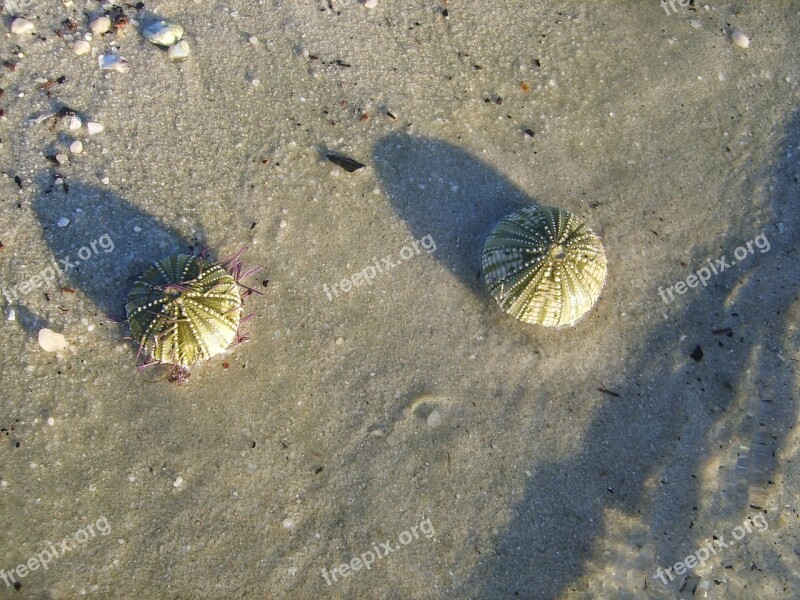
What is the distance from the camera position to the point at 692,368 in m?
6.04

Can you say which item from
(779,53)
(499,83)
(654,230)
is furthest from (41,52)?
(779,53)

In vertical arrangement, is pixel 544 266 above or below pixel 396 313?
below

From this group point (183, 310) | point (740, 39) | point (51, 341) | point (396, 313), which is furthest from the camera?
point (740, 39)

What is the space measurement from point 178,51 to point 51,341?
3002mm

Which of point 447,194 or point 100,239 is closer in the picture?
point 100,239

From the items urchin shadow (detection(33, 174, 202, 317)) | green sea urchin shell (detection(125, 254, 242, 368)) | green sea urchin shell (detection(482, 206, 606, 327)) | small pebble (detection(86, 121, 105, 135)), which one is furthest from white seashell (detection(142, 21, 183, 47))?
green sea urchin shell (detection(482, 206, 606, 327))

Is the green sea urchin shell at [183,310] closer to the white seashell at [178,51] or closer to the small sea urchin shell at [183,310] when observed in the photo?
the small sea urchin shell at [183,310]

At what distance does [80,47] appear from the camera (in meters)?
5.86

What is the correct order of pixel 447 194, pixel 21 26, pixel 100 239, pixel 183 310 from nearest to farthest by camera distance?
pixel 183 310 → pixel 100 239 → pixel 21 26 → pixel 447 194

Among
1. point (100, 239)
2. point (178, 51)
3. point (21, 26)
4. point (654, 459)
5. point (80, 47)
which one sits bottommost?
point (654, 459)

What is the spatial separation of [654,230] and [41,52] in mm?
6323

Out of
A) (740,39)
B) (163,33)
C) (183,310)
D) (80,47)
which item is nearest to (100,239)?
(183,310)

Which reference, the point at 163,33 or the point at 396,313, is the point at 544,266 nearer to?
the point at 396,313

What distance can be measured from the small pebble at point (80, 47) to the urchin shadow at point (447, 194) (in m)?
2.96
